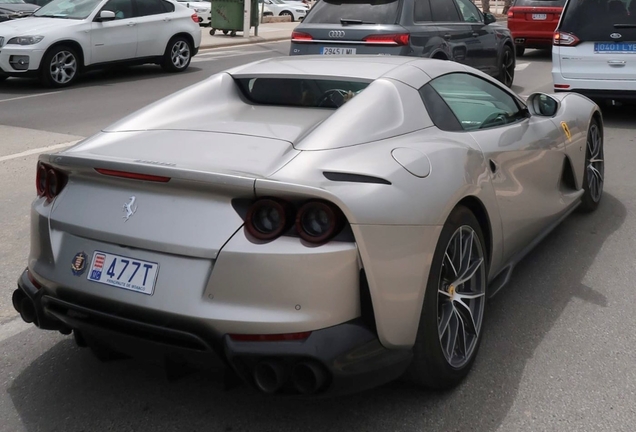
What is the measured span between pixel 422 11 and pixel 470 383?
7.86 meters

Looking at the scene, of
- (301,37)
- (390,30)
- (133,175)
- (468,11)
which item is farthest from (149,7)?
(133,175)

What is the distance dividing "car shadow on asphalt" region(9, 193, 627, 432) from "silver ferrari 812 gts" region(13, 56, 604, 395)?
15 cm

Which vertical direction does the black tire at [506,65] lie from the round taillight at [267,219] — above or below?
below

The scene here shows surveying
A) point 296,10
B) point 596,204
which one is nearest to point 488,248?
point 596,204

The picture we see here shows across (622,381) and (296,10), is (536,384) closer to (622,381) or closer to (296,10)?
(622,381)

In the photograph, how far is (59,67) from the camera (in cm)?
1353

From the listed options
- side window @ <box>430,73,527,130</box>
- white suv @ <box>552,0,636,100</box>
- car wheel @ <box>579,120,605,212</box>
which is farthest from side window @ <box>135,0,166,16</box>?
side window @ <box>430,73,527,130</box>

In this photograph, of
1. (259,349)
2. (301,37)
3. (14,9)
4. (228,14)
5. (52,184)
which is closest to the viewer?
(259,349)

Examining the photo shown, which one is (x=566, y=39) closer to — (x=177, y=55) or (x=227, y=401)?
(x=177, y=55)

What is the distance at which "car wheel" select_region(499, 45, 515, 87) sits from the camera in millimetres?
12781

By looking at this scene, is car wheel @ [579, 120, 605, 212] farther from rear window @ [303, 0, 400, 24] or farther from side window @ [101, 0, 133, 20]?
side window @ [101, 0, 133, 20]

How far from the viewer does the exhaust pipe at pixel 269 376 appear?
116 inches

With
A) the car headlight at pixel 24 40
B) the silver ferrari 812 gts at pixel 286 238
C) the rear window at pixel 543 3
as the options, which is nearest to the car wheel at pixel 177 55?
the car headlight at pixel 24 40

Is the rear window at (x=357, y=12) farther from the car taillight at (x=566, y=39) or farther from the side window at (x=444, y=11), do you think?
the car taillight at (x=566, y=39)
